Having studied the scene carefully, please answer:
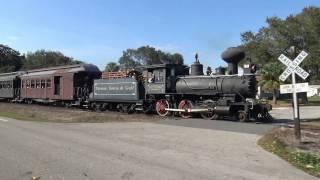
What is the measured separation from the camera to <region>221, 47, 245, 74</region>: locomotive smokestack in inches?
1040

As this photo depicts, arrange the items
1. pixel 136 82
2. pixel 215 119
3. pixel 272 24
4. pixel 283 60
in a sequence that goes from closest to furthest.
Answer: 1. pixel 283 60
2. pixel 215 119
3. pixel 136 82
4. pixel 272 24

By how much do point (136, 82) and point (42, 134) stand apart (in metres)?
14.4

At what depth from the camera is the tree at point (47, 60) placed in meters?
126

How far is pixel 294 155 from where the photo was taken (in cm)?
1295

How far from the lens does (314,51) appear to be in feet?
192

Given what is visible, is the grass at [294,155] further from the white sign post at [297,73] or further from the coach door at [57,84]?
the coach door at [57,84]

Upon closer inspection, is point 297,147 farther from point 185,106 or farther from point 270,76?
point 270,76

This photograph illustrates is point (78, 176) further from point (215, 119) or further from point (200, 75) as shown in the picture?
point (200, 75)

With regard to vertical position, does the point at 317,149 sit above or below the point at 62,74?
below

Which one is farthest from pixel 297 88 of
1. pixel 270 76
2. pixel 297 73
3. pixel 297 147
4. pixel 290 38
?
pixel 290 38

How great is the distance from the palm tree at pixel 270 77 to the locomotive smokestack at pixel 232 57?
31.2m

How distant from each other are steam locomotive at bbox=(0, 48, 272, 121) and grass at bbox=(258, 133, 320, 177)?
9.28 m

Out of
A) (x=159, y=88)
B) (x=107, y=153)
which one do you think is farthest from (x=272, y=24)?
(x=107, y=153)

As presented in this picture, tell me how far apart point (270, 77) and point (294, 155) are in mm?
46437
